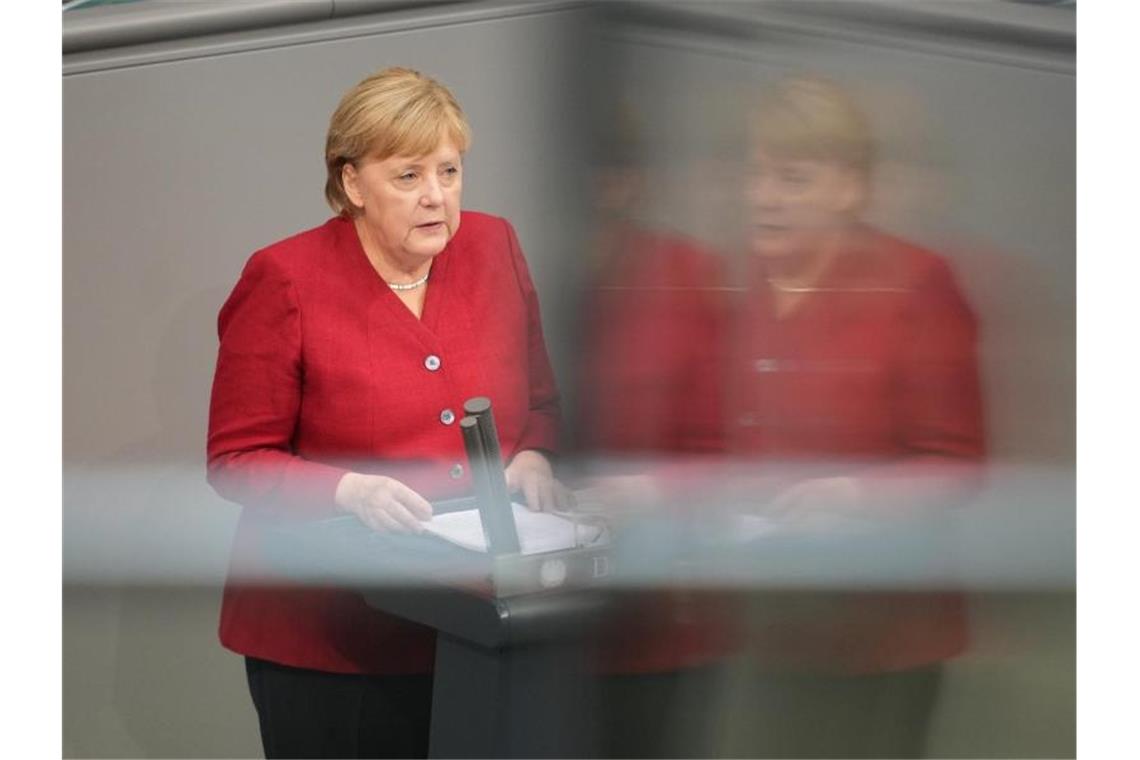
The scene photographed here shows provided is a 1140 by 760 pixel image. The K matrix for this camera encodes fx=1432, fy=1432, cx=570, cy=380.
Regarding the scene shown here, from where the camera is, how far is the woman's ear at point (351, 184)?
1.82m

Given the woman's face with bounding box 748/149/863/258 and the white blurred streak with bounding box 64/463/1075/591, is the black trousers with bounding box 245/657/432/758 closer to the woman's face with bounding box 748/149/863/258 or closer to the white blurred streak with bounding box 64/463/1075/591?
the white blurred streak with bounding box 64/463/1075/591

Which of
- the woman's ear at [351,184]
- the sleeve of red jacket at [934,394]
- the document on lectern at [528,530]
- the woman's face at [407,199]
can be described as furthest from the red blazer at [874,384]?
the woman's ear at [351,184]

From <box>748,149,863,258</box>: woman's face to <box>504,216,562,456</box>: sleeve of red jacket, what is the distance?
28 centimetres

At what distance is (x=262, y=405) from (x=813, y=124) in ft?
2.52

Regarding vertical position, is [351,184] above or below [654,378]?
above

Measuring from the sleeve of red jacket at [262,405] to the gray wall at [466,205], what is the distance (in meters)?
0.03

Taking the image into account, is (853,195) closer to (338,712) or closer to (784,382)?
(784,382)

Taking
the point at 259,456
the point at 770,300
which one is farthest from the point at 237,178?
the point at 770,300

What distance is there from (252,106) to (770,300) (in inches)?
27.5

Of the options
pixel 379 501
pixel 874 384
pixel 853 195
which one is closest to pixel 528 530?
pixel 379 501

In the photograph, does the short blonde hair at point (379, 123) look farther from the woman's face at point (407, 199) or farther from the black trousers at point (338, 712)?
the black trousers at point (338, 712)

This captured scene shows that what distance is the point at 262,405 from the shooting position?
1809 millimetres

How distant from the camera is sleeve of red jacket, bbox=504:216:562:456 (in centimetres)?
175

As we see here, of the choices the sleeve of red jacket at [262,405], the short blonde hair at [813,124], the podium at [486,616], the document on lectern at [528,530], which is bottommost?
the podium at [486,616]
